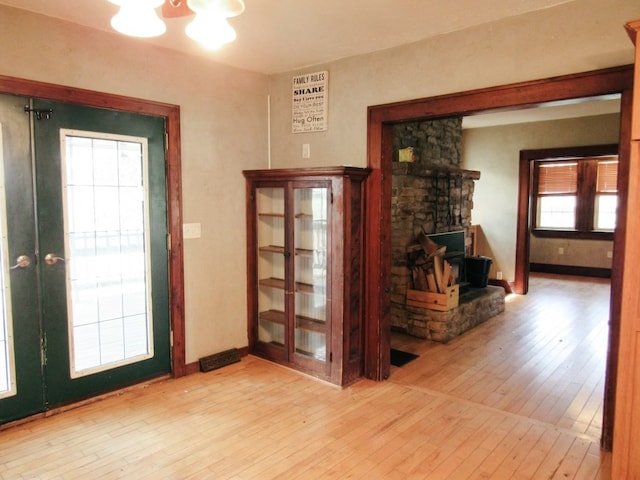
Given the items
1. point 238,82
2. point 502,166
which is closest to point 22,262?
point 238,82

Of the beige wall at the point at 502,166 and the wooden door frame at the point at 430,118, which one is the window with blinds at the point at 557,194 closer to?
the beige wall at the point at 502,166

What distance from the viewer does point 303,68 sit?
388 cm

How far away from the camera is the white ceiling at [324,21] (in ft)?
8.60

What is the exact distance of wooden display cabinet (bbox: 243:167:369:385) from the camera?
342 centimetres

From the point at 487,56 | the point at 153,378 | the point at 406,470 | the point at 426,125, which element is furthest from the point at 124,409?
the point at 426,125

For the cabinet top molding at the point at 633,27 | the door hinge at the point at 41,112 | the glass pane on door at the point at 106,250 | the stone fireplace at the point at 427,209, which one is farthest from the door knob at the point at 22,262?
the cabinet top molding at the point at 633,27

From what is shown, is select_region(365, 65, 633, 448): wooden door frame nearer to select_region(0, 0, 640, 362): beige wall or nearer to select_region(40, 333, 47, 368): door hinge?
select_region(0, 0, 640, 362): beige wall

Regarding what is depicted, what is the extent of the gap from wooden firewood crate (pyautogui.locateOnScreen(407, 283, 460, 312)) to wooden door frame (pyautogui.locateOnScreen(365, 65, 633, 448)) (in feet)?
4.01

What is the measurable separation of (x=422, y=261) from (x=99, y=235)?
3.21 m

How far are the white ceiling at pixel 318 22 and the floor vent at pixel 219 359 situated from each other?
8.20 feet

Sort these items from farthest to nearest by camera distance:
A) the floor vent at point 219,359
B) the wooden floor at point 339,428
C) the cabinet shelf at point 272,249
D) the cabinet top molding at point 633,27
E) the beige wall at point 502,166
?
the beige wall at point 502,166
the cabinet shelf at point 272,249
the floor vent at point 219,359
the wooden floor at point 339,428
the cabinet top molding at point 633,27

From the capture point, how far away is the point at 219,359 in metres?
3.84

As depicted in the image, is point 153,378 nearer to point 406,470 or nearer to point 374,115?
point 406,470

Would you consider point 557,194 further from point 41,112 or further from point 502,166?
point 41,112
